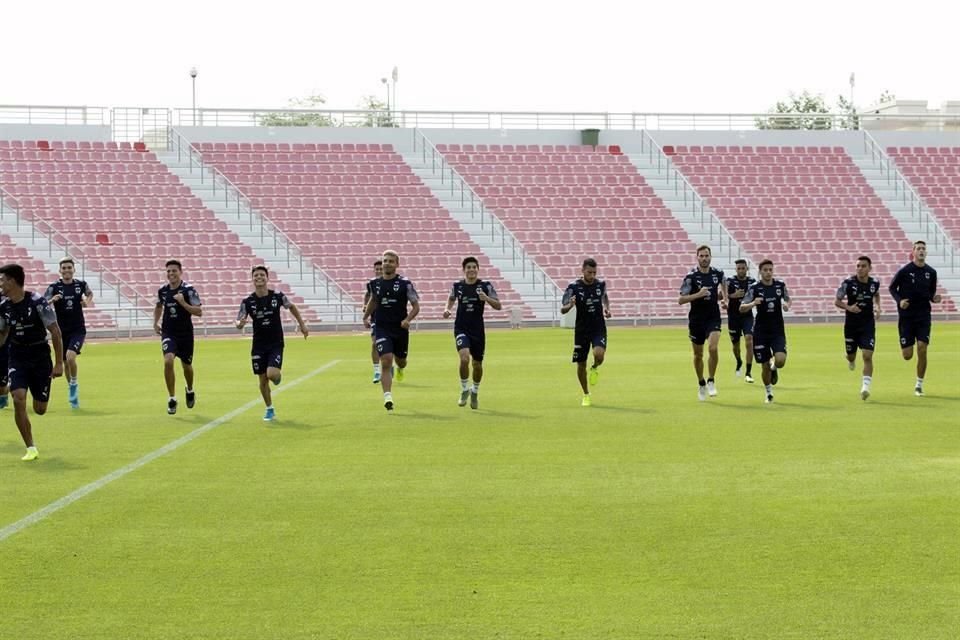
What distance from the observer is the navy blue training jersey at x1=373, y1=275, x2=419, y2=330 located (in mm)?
17891

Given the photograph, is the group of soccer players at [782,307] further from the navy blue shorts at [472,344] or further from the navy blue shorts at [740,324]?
the navy blue shorts at [472,344]

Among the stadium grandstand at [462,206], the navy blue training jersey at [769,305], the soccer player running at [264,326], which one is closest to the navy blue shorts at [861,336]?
the navy blue training jersey at [769,305]

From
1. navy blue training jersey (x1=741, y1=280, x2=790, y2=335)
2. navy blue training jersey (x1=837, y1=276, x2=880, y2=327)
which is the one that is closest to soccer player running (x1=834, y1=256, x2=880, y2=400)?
navy blue training jersey (x1=837, y1=276, x2=880, y2=327)

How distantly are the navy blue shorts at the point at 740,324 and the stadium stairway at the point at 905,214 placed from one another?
96.6 ft

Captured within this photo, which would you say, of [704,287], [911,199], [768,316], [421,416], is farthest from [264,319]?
[911,199]

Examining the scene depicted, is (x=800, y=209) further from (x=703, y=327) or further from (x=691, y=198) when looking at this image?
(x=703, y=327)

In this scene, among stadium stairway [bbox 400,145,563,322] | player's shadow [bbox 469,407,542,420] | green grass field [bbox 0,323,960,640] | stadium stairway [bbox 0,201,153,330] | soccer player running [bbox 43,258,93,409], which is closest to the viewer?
green grass field [bbox 0,323,960,640]

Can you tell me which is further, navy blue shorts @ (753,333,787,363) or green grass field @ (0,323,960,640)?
navy blue shorts @ (753,333,787,363)

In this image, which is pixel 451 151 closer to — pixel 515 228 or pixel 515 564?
pixel 515 228

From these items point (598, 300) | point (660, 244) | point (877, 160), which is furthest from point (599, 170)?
point (598, 300)

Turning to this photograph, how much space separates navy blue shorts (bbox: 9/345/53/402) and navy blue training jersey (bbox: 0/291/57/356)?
70 mm

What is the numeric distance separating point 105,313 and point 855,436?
32.2 m

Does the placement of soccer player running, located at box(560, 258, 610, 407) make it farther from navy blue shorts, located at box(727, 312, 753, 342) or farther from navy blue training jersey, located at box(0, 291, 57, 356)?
navy blue training jersey, located at box(0, 291, 57, 356)

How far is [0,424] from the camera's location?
16453 millimetres
